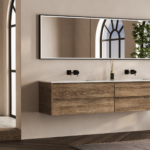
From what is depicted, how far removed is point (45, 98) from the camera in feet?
17.8

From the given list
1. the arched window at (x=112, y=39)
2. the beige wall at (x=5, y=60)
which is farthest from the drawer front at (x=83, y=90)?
the beige wall at (x=5, y=60)

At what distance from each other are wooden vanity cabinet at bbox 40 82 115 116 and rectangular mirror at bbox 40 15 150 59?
63cm

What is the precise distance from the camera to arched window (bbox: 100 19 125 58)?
6078mm

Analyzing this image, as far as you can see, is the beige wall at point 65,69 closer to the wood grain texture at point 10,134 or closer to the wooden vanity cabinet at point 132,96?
the wood grain texture at point 10,134

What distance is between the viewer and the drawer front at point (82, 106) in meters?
5.28

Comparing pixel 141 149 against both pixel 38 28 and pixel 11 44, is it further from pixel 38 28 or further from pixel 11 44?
pixel 11 44

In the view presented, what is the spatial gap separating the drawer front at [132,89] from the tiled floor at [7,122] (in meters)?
1.81

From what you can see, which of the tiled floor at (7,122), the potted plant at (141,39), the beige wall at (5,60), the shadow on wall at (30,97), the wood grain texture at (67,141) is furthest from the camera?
the beige wall at (5,60)

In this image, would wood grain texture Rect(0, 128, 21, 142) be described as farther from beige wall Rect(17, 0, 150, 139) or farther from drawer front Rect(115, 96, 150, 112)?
drawer front Rect(115, 96, 150, 112)

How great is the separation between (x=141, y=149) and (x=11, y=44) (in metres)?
3.43

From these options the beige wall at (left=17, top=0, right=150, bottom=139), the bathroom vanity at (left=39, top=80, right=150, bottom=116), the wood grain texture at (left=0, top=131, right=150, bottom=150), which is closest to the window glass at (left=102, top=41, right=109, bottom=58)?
the beige wall at (left=17, top=0, right=150, bottom=139)

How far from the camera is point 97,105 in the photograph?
552 cm

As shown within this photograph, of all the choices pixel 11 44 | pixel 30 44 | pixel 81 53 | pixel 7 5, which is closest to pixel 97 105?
pixel 81 53

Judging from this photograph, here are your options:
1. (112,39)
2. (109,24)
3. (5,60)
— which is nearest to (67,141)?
(112,39)
